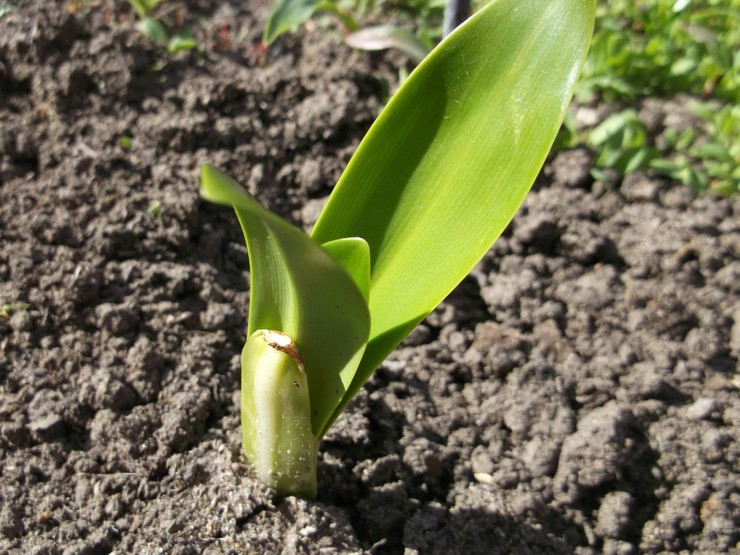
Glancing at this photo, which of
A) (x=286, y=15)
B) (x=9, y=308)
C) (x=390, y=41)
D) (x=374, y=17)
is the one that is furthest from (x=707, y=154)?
(x=9, y=308)

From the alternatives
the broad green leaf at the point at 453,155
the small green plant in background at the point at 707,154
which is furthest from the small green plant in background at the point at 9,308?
the small green plant in background at the point at 707,154

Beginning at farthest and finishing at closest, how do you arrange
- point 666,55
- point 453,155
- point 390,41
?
point 666,55
point 390,41
point 453,155

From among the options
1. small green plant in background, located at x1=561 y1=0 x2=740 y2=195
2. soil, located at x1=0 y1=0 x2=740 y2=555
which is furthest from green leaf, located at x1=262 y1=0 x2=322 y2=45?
small green plant in background, located at x1=561 y1=0 x2=740 y2=195

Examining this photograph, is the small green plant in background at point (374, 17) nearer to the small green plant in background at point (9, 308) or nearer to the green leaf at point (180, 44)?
the green leaf at point (180, 44)

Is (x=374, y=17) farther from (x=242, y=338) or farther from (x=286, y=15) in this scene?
(x=242, y=338)

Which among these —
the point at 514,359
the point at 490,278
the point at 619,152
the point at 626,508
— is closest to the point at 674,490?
the point at 626,508

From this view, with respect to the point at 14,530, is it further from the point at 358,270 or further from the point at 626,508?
the point at 626,508
